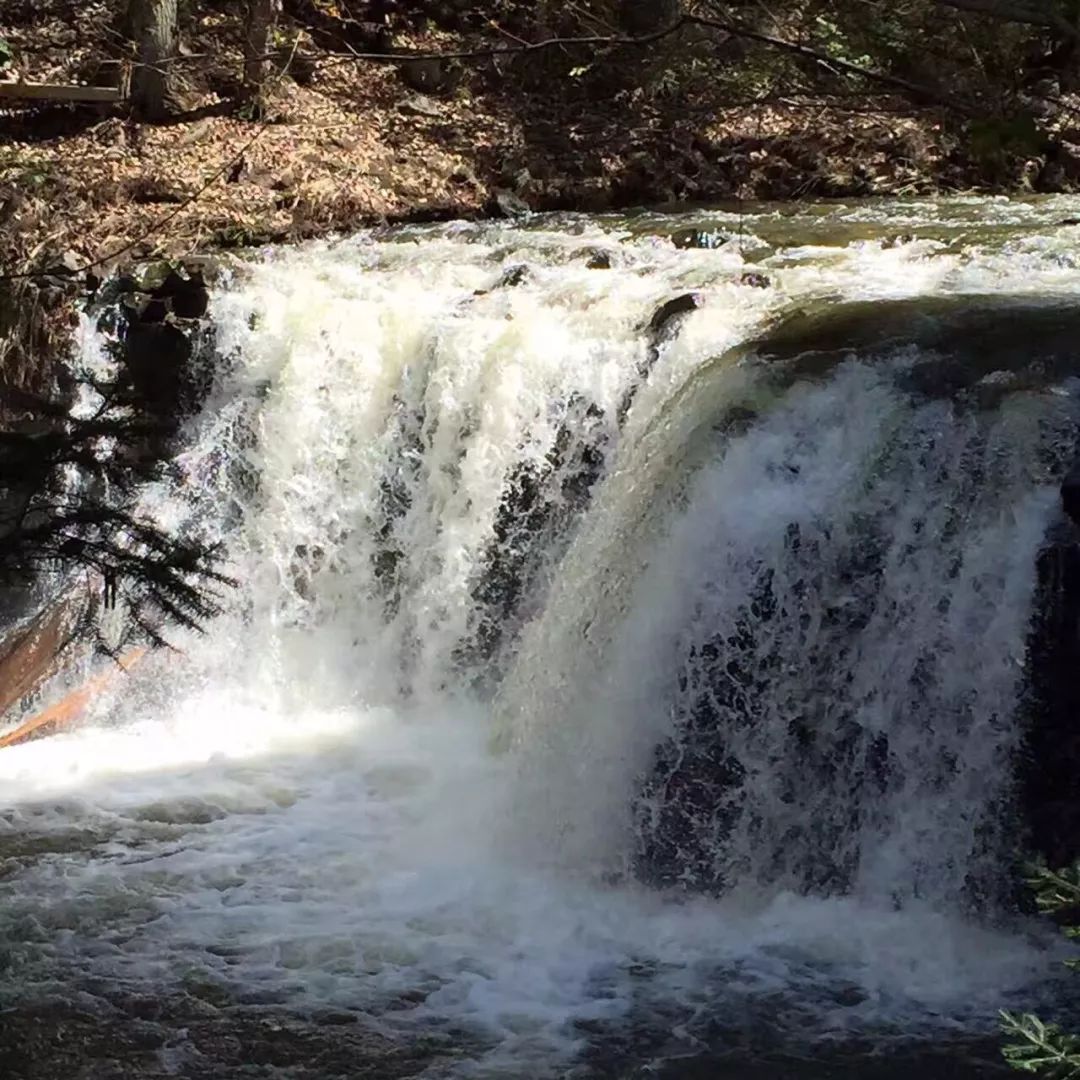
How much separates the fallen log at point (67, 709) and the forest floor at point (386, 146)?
301 centimetres

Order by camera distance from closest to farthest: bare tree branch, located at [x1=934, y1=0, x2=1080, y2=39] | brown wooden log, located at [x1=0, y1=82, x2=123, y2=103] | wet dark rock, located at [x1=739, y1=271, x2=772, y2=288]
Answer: bare tree branch, located at [x1=934, y1=0, x2=1080, y2=39], wet dark rock, located at [x1=739, y1=271, x2=772, y2=288], brown wooden log, located at [x1=0, y1=82, x2=123, y2=103]

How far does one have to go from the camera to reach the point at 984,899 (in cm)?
590

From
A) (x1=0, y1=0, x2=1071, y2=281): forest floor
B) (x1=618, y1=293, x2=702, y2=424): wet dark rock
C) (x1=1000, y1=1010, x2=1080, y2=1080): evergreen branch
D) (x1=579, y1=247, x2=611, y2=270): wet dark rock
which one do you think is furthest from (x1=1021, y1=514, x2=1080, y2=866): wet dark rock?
(x1=0, y1=0, x2=1071, y2=281): forest floor

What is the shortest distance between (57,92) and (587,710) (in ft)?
25.4

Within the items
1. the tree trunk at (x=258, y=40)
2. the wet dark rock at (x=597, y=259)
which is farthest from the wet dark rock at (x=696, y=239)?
the tree trunk at (x=258, y=40)

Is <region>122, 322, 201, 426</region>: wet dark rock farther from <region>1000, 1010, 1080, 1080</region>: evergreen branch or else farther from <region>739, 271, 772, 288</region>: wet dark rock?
<region>1000, 1010, 1080, 1080</region>: evergreen branch

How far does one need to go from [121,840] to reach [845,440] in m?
3.49

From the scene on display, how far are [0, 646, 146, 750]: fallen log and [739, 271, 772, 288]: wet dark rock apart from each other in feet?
12.3

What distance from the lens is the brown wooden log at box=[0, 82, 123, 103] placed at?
12.0 m

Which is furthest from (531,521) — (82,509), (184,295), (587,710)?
(82,509)

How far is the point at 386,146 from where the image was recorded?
492 inches

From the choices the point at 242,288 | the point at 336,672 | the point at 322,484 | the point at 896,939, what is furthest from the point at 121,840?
the point at 242,288

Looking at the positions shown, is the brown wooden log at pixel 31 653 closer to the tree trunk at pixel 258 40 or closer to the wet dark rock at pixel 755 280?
the wet dark rock at pixel 755 280

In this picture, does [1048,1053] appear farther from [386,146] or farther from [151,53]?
[151,53]
